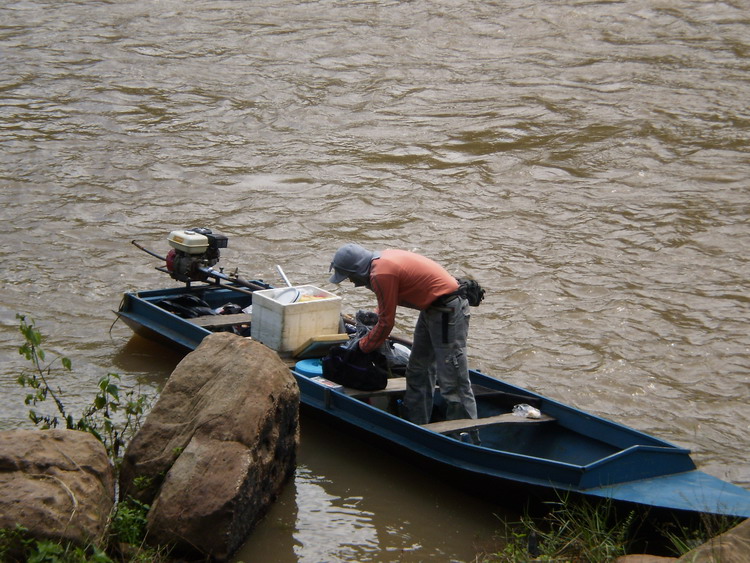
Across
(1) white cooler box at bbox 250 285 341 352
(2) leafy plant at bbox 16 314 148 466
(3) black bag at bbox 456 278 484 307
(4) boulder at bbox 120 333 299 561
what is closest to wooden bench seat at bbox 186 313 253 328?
(1) white cooler box at bbox 250 285 341 352

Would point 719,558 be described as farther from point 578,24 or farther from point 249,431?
point 578,24

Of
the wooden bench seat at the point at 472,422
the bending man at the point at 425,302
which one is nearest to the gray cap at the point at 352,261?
the bending man at the point at 425,302

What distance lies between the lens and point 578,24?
22.8 m

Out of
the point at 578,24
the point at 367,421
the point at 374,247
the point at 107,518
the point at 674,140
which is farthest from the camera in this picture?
the point at 578,24

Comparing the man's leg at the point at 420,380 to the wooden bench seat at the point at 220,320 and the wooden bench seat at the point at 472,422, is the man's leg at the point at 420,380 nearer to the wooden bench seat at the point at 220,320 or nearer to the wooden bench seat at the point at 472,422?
the wooden bench seat at the point at 472,422

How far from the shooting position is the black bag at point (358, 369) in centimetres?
827

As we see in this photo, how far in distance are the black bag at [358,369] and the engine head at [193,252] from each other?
224 centimetres

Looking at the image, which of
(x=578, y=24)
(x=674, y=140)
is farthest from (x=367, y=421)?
(x=578, y=24)

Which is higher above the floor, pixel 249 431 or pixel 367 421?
pixel 249 431

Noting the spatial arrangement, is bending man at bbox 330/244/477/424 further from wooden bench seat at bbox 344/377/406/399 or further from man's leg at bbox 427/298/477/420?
wooden bench seat at bbox 344/377/406/399

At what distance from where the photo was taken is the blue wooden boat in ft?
22.6

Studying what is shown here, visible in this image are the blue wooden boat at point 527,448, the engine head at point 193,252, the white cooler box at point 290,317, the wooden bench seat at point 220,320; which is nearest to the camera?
the blue wooden boat at point 527,448

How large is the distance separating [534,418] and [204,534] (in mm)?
3035

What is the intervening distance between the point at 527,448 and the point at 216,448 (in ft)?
9.31
